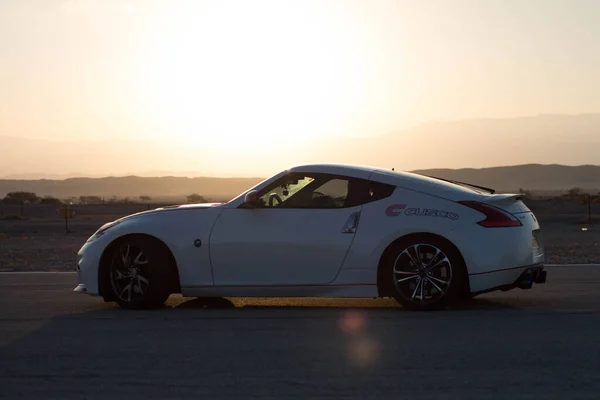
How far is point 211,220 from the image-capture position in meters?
9.40

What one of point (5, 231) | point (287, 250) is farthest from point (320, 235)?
point (5, 231)

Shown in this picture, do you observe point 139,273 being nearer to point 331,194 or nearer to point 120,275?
point 120,275

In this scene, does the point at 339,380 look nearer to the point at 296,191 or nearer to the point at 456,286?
the point at 456,286

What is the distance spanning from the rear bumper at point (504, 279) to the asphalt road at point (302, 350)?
0.25m

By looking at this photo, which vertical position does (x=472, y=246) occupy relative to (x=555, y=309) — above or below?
above

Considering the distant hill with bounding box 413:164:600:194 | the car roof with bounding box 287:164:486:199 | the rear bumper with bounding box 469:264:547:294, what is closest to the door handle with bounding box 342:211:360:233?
the car roof with bounding box 287:164:486:199

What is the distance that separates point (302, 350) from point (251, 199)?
263 centimetres

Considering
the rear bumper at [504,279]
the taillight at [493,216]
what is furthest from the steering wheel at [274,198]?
the rear bumper at [504,279]

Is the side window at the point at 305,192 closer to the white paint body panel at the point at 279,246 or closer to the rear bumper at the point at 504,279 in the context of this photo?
the white paint body panel at the point at 279,246

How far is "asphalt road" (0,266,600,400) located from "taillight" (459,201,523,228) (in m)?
0.81

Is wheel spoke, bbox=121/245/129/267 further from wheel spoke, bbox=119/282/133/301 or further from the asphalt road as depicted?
the asphalt road

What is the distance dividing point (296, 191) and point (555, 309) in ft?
8.79

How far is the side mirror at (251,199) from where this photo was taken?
9305 mm

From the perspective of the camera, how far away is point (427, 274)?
29.1ft
